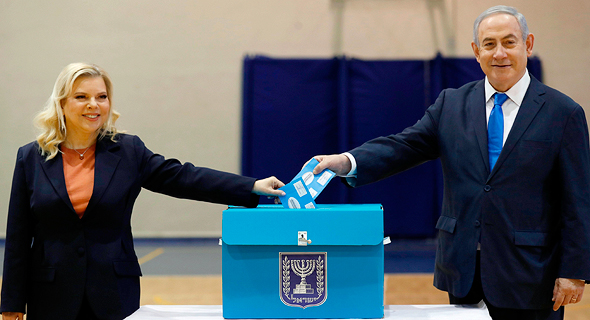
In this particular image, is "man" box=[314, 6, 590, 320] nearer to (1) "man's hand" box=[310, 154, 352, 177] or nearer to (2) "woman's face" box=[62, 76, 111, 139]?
(1) "man's hand" box=[310, 154, 352, 177]

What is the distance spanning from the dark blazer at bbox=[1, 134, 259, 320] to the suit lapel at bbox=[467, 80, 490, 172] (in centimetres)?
81

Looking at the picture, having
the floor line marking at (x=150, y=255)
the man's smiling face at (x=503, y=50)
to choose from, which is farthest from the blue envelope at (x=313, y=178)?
the floor line marking at (x=150, y=255)

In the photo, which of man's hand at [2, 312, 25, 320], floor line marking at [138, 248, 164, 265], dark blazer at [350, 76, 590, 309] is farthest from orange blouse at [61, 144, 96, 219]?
floor line marking at [138, 248, 164, 265]

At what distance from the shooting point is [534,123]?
5.39 ft

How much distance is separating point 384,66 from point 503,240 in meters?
4.91

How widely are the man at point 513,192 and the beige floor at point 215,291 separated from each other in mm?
2253

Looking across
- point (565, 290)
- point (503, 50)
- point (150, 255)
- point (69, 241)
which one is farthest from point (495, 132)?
point (150, 255)

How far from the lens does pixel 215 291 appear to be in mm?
4184

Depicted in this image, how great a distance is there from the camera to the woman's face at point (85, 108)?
1807mm

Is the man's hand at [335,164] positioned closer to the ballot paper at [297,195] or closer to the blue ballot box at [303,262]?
the ballot paper at [297,195]

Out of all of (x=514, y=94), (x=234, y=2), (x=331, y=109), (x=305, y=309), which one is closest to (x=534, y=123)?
(x=514, y=94)

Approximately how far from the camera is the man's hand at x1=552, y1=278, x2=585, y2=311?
5.14 ft

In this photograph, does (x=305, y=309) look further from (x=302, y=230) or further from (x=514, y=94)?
(x=514, y=94)

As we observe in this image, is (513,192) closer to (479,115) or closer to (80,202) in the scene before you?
(479,115)
